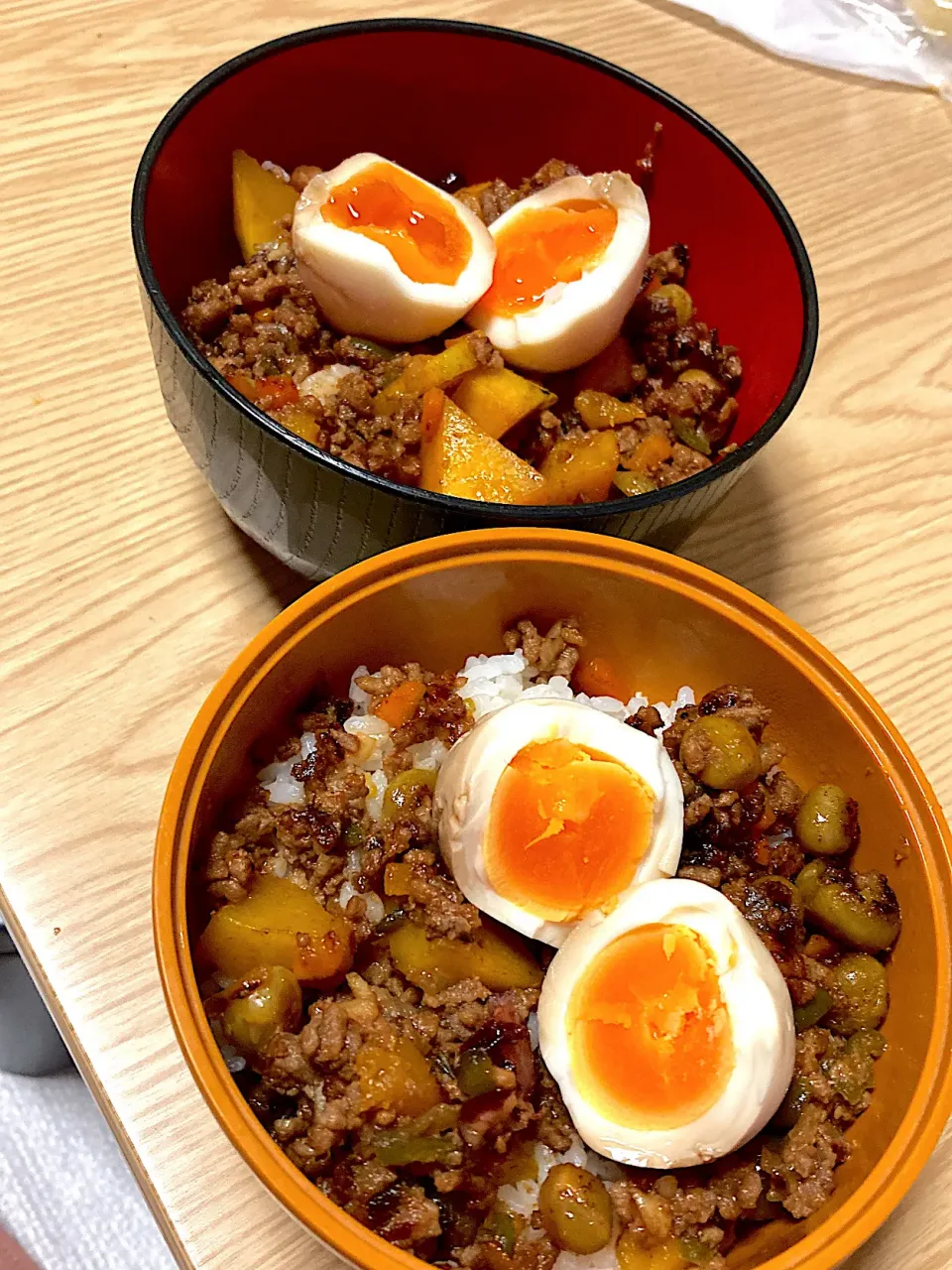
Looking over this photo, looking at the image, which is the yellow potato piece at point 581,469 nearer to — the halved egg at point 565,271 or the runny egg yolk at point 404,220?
the halved egg at point 565,271

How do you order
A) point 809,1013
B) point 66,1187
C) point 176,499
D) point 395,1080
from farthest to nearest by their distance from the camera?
point 66,1187
point 176,499
point 809,1013
point 395,1080

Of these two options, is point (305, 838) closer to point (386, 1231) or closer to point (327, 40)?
point (386, 1231)

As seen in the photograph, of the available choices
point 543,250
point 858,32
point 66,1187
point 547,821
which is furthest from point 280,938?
point 858,32

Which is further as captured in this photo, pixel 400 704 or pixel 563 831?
pixel 400 704

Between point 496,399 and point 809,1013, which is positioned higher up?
point 496,399

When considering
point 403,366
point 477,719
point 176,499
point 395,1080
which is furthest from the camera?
point 176,499

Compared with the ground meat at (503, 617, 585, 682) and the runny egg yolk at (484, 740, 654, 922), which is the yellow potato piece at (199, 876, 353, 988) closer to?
the runny egg yolk at (484, 740, 654, 922)

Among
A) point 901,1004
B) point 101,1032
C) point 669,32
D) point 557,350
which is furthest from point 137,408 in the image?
point 669,32

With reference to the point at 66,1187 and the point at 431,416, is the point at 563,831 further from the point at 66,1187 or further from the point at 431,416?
the point at 66,1187
